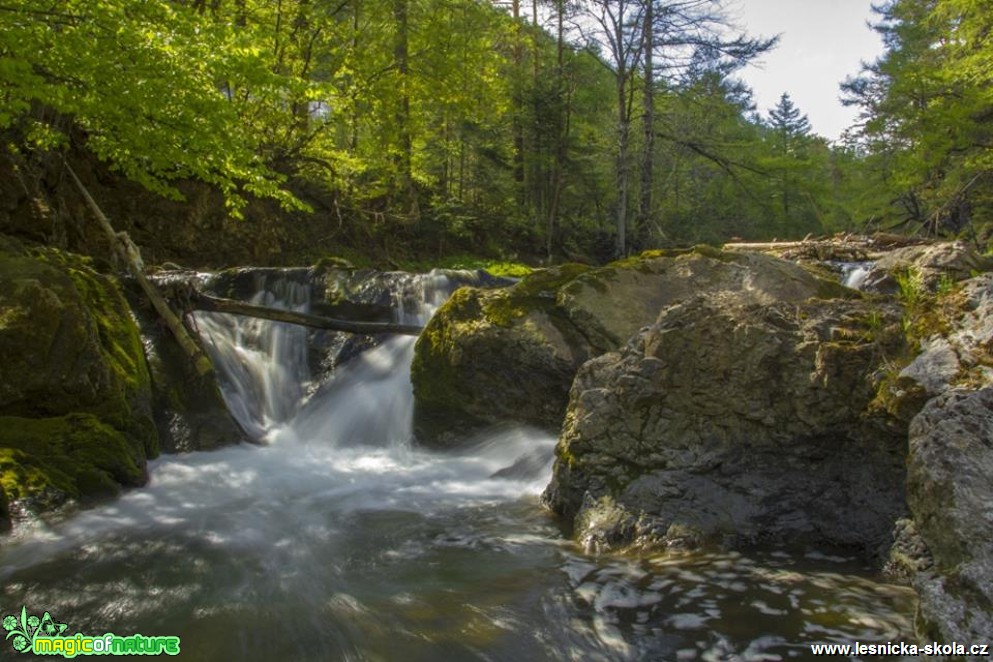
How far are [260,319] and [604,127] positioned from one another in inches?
863

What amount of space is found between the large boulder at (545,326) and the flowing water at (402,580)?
0.78 metres

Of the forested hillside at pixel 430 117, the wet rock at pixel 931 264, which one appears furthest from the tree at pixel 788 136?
the wet rock at pixel 931 264

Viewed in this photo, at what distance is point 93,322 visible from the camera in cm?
641

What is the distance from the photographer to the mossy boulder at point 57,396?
5.31 meters

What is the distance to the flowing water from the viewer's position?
327cm

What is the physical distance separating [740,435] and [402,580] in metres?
2.62

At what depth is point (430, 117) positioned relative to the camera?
2195 centimetres

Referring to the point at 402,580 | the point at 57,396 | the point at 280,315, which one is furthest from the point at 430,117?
the point at 402,580

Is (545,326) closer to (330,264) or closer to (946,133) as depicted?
(330,264)

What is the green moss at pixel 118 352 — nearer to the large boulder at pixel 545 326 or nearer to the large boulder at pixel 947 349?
the large boulder at pixel 545 326

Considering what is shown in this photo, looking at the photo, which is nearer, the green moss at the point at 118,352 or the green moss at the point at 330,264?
the green moss at the point at 118,352

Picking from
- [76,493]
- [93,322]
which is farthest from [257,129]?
[76,493]

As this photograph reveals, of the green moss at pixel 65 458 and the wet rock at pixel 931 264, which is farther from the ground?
the wet rock at pixel 931 264

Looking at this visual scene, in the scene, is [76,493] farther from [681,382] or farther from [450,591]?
[681,382]
